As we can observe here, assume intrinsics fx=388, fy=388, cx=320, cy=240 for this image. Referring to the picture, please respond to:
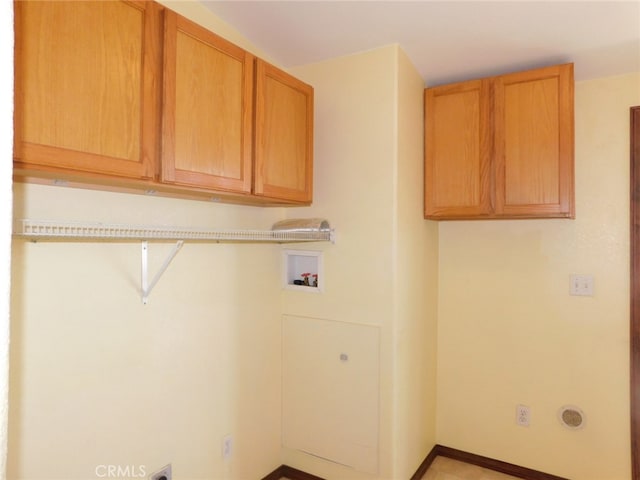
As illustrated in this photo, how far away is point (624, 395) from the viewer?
2166 mm

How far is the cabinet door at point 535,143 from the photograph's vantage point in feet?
6.45

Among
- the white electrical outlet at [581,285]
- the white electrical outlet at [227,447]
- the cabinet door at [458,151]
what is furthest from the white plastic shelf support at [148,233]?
the white electrical outlet at [581,285]

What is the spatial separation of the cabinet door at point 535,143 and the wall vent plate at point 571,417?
1.17 meters

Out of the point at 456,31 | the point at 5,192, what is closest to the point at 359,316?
the point at 456,31

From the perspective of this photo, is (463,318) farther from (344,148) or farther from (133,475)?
(133,475)

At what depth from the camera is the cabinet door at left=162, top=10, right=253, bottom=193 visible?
51.9 inches

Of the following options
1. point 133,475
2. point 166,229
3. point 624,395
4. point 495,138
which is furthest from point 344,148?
point 624,395

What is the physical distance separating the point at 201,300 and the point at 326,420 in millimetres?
995

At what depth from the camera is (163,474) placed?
165 cm

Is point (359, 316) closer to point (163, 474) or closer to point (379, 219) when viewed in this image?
point (379, 219)

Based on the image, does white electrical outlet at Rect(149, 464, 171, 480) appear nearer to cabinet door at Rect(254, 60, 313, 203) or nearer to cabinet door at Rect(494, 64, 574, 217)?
cabinet door at Rect(254, 60, 313, 203)

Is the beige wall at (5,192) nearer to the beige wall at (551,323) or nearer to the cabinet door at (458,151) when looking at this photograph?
the cabinet door at (458,151)

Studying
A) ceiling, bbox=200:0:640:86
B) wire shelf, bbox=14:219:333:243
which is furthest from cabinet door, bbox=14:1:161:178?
ceiling, bbox=200:0:640:86

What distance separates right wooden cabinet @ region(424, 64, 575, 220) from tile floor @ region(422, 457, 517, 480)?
1.57 metres
